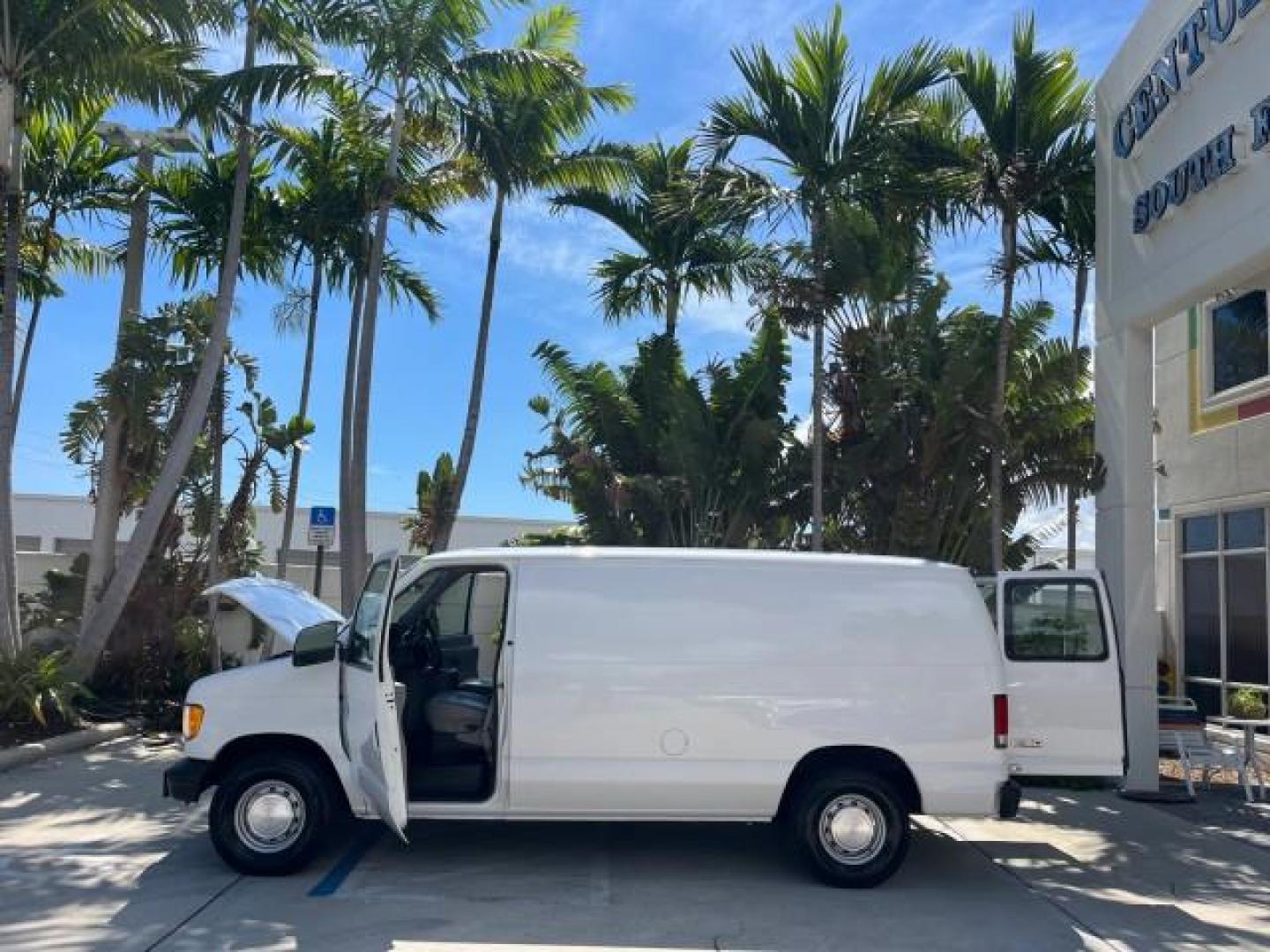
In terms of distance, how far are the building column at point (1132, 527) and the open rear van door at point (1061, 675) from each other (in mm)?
2552

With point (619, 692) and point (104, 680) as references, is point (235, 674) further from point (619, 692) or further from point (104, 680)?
point (104, 680)

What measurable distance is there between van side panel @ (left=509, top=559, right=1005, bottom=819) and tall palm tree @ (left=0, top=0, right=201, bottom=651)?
8185mm

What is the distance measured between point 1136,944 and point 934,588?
2247mm

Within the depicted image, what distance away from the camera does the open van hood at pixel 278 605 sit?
758 cm

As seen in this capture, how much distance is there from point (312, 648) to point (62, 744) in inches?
231

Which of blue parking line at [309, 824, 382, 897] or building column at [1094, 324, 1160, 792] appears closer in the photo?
blue parking line at [309, 824, 382, 897]

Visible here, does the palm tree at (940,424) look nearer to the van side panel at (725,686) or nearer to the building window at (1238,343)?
the building window at (1238,343)

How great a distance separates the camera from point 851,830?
7.20m

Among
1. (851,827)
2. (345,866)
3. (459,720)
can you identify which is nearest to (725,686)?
(851,827)

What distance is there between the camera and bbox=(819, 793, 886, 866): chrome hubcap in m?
7.19

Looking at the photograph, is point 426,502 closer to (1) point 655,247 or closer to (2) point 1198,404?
(1) point 655,247

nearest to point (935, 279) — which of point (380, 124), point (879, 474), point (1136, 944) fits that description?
point (879, 474)

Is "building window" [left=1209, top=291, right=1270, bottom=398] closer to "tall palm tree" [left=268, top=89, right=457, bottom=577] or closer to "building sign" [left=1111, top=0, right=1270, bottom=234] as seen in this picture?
"building sign" [left=1111, top=0, right=1270, bottom=234]

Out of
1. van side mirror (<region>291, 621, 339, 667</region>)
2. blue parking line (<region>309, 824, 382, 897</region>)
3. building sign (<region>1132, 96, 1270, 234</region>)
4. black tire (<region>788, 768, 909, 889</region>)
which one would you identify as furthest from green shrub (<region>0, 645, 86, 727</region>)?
building sign (<region>1132, 96, 1270, 234</region>)
